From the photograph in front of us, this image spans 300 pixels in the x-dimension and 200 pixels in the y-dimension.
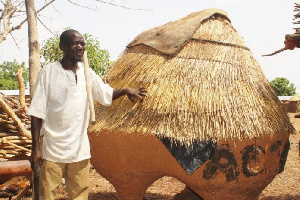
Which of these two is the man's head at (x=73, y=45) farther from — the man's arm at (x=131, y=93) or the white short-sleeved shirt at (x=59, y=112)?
the man's arm at (x=131, y=93)

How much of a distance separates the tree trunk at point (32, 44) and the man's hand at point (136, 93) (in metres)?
3.91

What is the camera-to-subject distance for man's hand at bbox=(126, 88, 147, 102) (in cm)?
374

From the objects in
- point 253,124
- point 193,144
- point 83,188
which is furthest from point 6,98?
point 253,124

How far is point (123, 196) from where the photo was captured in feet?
14.2

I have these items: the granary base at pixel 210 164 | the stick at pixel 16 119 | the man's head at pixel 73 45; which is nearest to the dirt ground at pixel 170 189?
the stick at pixel 16 119

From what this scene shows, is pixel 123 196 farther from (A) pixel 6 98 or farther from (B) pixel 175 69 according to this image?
(A) pixel 6 98

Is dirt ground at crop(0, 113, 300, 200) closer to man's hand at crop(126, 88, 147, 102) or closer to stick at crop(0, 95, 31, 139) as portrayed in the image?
stick at crop(0, 95, 31, 139)

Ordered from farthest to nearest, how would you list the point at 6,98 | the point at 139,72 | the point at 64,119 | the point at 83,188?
1. the point at 6,98
2. the point at 139,72
3. the point at 83,188
4. the point at 64,119

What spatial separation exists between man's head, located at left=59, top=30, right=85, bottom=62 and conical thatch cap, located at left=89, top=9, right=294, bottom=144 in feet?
3.14

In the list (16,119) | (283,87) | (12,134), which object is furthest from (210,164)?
(283,87)

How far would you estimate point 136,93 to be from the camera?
3.77m

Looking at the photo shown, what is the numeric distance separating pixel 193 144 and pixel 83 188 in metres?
1.16

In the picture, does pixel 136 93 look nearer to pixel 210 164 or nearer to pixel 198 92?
pixel 198 92

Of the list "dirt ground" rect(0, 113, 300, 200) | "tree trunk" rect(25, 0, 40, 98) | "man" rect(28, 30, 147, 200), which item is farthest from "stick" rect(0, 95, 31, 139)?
"man" rect(28, 30, 147, 200)
